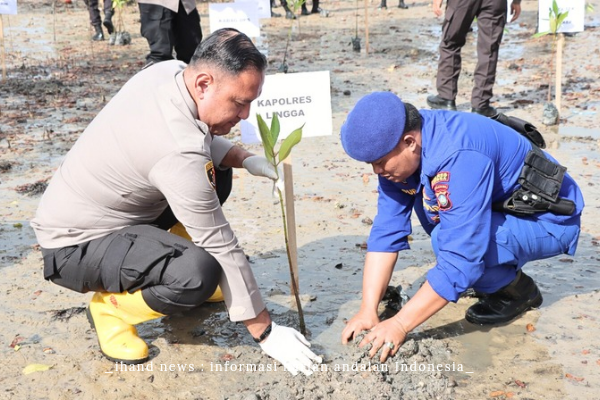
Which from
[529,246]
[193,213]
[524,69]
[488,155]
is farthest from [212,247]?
[524,69]

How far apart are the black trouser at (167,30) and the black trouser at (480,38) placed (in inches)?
95.3

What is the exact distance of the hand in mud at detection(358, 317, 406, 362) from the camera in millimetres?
2900

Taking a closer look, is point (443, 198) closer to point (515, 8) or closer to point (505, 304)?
point (505, 304)

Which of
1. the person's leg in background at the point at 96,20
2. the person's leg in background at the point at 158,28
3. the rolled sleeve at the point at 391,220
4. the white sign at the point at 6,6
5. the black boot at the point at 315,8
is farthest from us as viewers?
the black boot at the point at 315,8

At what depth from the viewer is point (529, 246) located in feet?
10.4

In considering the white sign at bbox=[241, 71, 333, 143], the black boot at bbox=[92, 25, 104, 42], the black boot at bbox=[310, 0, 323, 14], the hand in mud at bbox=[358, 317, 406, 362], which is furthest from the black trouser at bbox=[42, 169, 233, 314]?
the black boot at bbox=[310, 0, 323, 14]

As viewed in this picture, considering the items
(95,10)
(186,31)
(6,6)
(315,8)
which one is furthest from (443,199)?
(315,8)

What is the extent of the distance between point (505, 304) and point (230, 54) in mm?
1794

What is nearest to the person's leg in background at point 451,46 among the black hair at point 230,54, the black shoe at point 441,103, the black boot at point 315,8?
the black shoe at point 441,103

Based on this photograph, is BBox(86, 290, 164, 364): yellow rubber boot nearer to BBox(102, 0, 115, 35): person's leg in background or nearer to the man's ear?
the man's ear

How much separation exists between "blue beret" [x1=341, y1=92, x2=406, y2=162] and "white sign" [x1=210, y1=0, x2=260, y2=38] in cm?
492

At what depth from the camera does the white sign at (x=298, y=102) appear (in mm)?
3398

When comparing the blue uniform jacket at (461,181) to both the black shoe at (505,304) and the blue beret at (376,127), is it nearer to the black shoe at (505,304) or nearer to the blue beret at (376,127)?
the blue beret at (376,127)

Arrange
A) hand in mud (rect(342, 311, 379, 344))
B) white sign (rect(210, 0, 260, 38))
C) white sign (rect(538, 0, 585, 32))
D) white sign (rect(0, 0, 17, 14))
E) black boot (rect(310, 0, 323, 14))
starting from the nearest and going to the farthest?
hand in mud (rect(342, 311, 379, 344)) → white sign (rect(538, 0, 585, 32)) → white sign (rect(210, 0, 260, 38)) → white sign (rect(0, 0, 17, 14)) → black boot (rect(310, 0, 323, 14))
